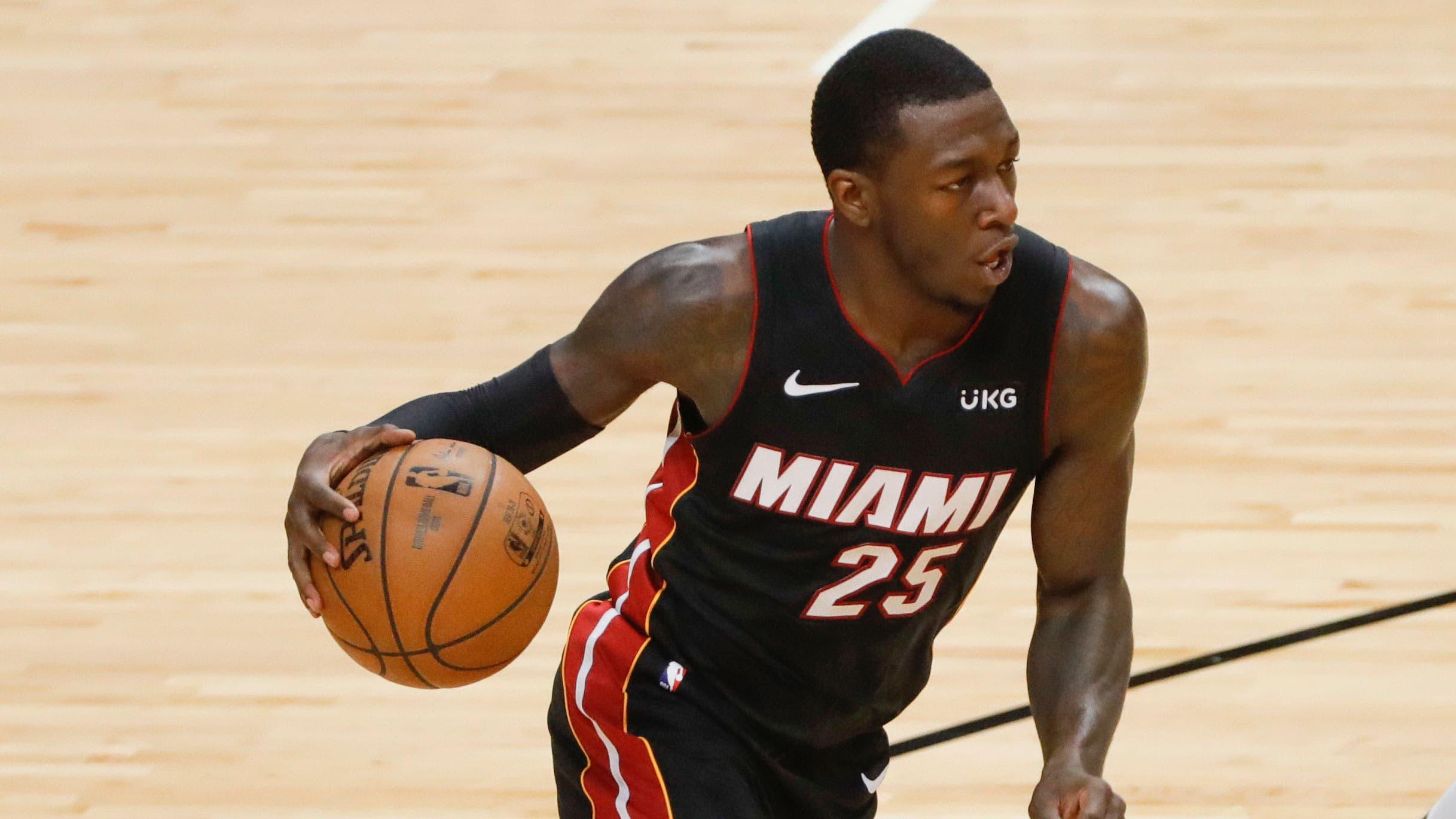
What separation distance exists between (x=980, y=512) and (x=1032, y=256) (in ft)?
1.24

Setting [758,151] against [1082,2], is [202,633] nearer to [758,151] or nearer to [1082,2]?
[758,151]

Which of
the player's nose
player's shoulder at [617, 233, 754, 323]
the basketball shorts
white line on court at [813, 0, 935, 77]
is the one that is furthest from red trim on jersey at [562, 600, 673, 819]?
white line on court at [813, 0, 935, 77]

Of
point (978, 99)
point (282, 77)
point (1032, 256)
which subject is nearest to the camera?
point (978, 99)

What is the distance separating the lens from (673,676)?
114 inches

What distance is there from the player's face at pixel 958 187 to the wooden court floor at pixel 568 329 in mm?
1978

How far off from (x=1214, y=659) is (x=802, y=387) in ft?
Result: 7.55

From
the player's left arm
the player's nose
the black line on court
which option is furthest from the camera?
the black line on court

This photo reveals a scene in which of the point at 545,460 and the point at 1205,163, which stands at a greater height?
the point at 545,460

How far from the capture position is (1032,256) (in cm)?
266

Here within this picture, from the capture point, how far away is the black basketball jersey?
105 inches

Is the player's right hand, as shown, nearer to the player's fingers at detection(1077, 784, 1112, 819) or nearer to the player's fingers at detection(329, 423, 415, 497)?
the player's fingers at detection(329, 423, 415, 497)

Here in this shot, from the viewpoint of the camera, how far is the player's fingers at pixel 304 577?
108 inches

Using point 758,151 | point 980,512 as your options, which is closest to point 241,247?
point 758,151

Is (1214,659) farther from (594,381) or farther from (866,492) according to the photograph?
(594,381)
